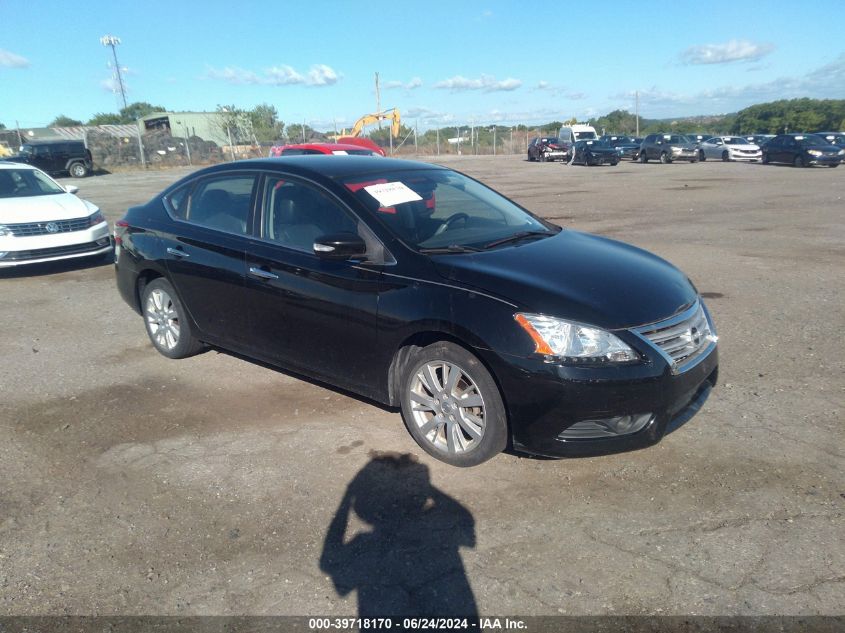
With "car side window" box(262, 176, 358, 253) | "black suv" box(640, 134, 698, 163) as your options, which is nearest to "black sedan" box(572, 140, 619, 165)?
"black suv" box(640, 134, 698, 163)

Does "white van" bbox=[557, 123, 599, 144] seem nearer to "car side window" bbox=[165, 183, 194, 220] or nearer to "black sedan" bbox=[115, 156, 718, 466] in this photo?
"car side window" bbox=[165, 183, 194, 220]

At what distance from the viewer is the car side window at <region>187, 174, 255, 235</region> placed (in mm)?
4859

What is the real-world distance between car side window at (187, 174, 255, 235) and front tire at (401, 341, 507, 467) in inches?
71.9

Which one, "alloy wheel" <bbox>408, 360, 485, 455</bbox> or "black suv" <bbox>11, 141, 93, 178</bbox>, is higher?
"black suv" <bbox>11, 141, 93, 178</bbox>

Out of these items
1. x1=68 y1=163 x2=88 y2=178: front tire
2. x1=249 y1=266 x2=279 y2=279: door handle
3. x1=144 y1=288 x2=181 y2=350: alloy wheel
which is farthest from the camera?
x1=68 y1=163 x2=88 y2=178: front tire

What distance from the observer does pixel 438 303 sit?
3.70m

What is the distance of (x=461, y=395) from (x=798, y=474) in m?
1.88

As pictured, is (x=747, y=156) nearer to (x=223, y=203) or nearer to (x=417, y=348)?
(x=223, y=203)

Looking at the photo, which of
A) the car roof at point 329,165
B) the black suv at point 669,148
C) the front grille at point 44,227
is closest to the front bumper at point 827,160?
the black suv at point 669,148

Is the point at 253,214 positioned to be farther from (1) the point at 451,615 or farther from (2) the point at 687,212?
(2) the point at 687,212

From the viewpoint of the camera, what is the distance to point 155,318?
228 inches

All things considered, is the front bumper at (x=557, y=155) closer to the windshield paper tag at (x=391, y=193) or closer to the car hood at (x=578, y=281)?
the windshield paper tag at (x=391, y=193)

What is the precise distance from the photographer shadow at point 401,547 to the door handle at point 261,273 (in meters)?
1.49

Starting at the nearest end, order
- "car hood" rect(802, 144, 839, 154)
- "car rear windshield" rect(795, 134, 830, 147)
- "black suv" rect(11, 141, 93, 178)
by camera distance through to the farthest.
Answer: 1. "car hood" rect(802, 144, 839, 154)
2. "car rear windshield" rect(795, 134, 830, 147)
3. "black suv" rect(11, 141, 93, 178)
